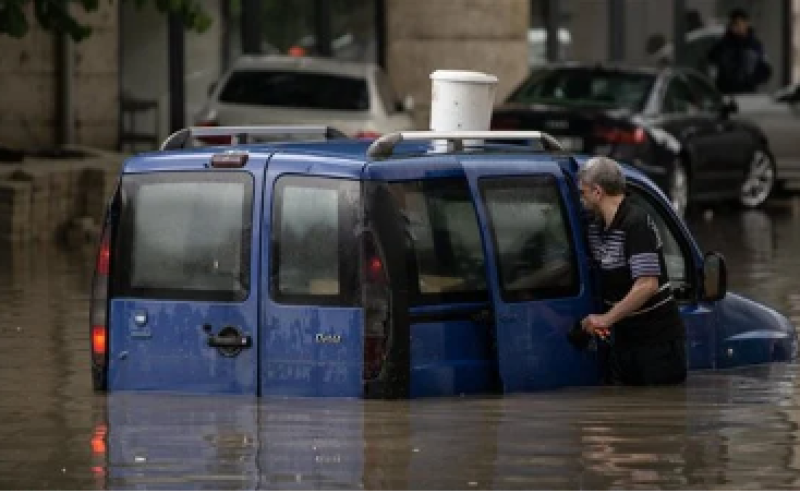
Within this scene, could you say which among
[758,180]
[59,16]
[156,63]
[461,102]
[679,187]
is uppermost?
[59,16]

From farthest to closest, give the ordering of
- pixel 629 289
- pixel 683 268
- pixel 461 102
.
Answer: pixel 461 102
pixel 683 268
pixel 629 289

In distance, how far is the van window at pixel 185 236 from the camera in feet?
39.7

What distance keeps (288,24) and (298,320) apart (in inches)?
917

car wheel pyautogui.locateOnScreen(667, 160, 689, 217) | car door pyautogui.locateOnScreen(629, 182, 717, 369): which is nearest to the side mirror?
car door pyautogui.locateOnScreen(629, 182, 717, 369)

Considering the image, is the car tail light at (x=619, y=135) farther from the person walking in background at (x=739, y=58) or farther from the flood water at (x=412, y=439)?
the flood water at (x=412, y=439)

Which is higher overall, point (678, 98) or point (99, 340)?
point (678, 98)

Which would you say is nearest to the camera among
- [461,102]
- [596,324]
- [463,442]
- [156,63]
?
[463,442]

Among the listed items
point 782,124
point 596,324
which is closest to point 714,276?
point 596,324

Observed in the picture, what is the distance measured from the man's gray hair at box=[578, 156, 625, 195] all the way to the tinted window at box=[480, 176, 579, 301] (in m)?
0.23

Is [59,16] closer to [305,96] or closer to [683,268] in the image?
[305,96]

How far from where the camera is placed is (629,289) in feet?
42.1

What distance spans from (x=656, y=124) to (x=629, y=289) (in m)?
15.4

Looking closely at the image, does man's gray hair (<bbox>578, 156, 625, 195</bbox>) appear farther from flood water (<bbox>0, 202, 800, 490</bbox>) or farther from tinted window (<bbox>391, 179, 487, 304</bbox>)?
flood water (<bbox>0, 202, 800, 490</bbox>)

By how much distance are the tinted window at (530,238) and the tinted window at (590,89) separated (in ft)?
51.1
